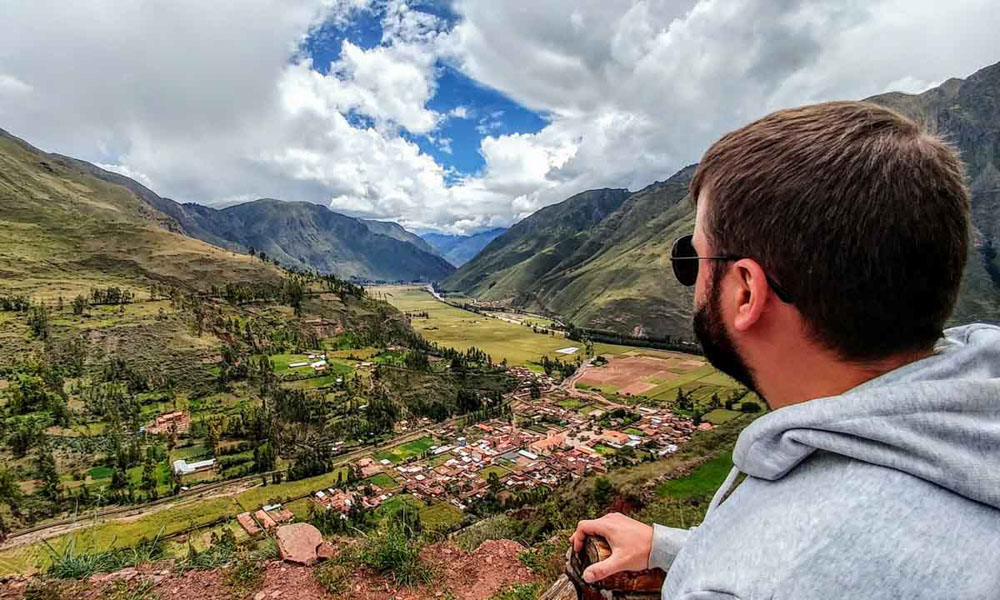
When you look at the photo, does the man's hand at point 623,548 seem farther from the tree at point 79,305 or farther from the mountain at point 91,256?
the mountain at point 91,256

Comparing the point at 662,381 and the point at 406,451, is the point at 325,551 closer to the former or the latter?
the point at 406,451

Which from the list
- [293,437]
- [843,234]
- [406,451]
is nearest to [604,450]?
[406,451]

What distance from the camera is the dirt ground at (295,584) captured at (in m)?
5.89

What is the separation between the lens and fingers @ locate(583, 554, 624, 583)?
1.60 metres

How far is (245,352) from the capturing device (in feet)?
249

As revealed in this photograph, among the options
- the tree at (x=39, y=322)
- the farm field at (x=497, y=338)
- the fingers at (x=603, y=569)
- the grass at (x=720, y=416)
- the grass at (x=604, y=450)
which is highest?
the fingers at (x=603, y=569)

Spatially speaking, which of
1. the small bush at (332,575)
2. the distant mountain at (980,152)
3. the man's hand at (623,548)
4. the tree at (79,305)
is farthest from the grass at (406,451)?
the distant mountain at (980,152)

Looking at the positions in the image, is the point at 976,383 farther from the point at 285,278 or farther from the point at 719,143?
the point at 285,278

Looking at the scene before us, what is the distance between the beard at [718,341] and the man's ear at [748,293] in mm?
69

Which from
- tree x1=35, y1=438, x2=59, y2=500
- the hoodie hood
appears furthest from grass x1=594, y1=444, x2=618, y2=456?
the hoodie hood

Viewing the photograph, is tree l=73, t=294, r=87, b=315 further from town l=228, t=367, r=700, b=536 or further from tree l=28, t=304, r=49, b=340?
town l=228, t=367, r=700, b=536

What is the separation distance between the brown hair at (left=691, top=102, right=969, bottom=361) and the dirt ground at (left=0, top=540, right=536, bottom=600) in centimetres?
671

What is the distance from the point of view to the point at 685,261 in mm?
1504

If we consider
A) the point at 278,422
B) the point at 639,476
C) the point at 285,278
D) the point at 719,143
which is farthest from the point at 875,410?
the point at 285,278
